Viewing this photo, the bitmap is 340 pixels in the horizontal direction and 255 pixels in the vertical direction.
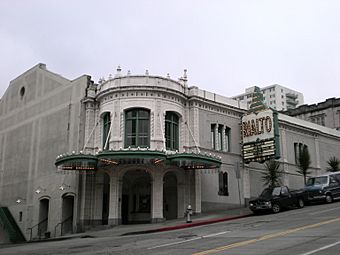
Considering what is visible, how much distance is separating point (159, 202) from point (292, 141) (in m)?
17.3

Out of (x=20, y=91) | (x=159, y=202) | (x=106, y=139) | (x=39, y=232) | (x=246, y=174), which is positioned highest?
(x=20, y=91)

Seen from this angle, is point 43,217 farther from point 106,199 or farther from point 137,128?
point 137,128

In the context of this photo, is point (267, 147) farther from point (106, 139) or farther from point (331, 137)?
point (331, 137)

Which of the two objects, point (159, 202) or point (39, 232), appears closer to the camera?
point (159, 202)

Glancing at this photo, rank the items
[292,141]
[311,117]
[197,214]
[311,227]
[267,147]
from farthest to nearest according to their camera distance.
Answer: [311,117] < [292,141] < [267,147] < [197,214] < [311,227]

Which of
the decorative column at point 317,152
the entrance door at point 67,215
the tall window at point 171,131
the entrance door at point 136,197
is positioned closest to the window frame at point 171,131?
the tall window at point 171,131

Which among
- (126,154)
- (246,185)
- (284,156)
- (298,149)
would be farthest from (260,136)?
(126,154)

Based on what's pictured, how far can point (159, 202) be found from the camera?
27.7 metres

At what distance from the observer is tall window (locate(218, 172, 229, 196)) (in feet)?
105

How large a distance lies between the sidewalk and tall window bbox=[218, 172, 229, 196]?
1543 millimetres

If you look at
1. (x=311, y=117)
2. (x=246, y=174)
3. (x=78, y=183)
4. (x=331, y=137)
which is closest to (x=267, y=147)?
(x=246, y=174)

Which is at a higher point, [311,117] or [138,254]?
[311,117]

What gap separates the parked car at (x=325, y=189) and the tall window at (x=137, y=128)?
38.0ft

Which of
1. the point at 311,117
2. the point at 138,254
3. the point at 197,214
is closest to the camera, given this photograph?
the point at 138,254
